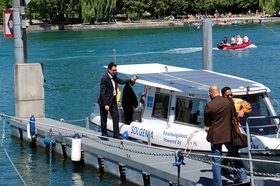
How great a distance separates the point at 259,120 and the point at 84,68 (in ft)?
143

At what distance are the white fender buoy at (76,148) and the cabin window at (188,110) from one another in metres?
2.93

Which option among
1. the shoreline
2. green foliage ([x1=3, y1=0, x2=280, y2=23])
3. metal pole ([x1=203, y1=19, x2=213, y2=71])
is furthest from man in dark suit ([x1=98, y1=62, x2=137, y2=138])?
the shoreline

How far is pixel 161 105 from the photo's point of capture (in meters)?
19.9

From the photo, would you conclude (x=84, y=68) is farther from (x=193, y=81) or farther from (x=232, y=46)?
(x=193, y=81)

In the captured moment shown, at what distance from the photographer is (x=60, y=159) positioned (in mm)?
22047

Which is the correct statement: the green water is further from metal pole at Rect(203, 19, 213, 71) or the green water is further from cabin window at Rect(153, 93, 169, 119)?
metal pole at Rect(203, 19, 213, 71)

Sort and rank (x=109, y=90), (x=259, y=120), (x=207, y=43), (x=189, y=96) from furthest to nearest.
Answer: (x=207, y=43) → (x=109, y=90) → (x=189, y=96) → (x=259, y=120)

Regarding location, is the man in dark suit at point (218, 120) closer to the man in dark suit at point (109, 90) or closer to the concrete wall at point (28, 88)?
the man in dark suit at point (109, 90)

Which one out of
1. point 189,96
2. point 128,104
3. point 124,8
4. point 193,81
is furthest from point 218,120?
point 124,8

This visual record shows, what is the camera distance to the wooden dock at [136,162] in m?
15.8

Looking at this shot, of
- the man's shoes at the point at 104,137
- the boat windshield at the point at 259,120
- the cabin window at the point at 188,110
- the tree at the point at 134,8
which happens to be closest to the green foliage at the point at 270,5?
the tree at the point at 134,8

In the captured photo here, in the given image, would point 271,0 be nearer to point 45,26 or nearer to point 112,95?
point 45,26

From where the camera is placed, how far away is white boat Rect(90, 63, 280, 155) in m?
17.7

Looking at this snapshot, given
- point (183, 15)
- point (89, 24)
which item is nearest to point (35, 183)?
point (89, 24)
